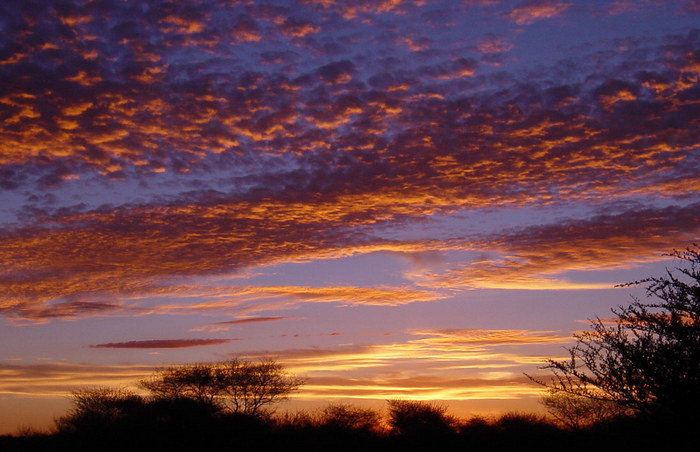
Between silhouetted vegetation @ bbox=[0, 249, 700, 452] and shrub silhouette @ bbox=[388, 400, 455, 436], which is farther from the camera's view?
shrub silhouette @ bbox=[388, 400, 455, 436]

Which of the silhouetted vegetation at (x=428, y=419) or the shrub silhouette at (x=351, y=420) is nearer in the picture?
the silhouetted vegetation at (x=428, y=419)

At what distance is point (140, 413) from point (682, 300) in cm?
2790

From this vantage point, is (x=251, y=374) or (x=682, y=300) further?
(x=251, y=374)

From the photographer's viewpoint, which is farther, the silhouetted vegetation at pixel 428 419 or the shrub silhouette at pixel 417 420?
the shrub silhouette at pixel 417 420

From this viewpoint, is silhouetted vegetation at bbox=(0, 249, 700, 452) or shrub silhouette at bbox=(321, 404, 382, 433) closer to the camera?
silhouetted vegetation at bbox=(0, 249, 700, 452)

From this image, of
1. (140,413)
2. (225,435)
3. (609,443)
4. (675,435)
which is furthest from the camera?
(140,413)

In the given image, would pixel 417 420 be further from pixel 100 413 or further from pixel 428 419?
pixel 100 413

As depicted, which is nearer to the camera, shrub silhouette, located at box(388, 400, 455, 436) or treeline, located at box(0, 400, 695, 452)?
treeline, located at box(0, 400, 695, 452)

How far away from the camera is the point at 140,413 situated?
34219 mm

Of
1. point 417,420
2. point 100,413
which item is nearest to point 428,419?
point 417,420

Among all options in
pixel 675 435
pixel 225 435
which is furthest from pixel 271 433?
pixel 675 435

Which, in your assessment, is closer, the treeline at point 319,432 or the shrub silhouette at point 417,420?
the treeline at point 319,432

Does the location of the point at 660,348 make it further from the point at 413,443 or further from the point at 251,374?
the point at 251,374

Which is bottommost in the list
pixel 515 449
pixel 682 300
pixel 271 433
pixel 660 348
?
→ pixel 515 449
